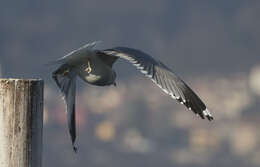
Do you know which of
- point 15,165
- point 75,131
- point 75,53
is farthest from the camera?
point 75,131

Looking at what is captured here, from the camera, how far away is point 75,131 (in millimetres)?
2562

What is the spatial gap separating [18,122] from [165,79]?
1042mm

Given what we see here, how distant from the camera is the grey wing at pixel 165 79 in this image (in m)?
2.38

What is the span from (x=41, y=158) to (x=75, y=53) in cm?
85

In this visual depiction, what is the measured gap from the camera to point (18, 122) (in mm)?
1590

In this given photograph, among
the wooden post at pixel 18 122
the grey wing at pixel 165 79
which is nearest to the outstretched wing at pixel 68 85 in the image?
the grey wing at pixel 165 79

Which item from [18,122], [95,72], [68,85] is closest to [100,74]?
[95,72]

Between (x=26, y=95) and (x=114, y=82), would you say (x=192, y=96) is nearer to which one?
(x=114, y=82)

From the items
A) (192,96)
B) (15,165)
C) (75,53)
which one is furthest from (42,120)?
(192,96)

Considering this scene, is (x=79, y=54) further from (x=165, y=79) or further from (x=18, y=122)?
(x=18, y=122)

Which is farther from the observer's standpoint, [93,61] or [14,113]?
[93,61]

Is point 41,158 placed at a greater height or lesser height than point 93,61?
lesser

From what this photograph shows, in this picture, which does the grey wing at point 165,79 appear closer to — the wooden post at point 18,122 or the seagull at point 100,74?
the seagull at point 100,74

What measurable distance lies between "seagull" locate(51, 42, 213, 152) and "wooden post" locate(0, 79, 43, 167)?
758 mm
